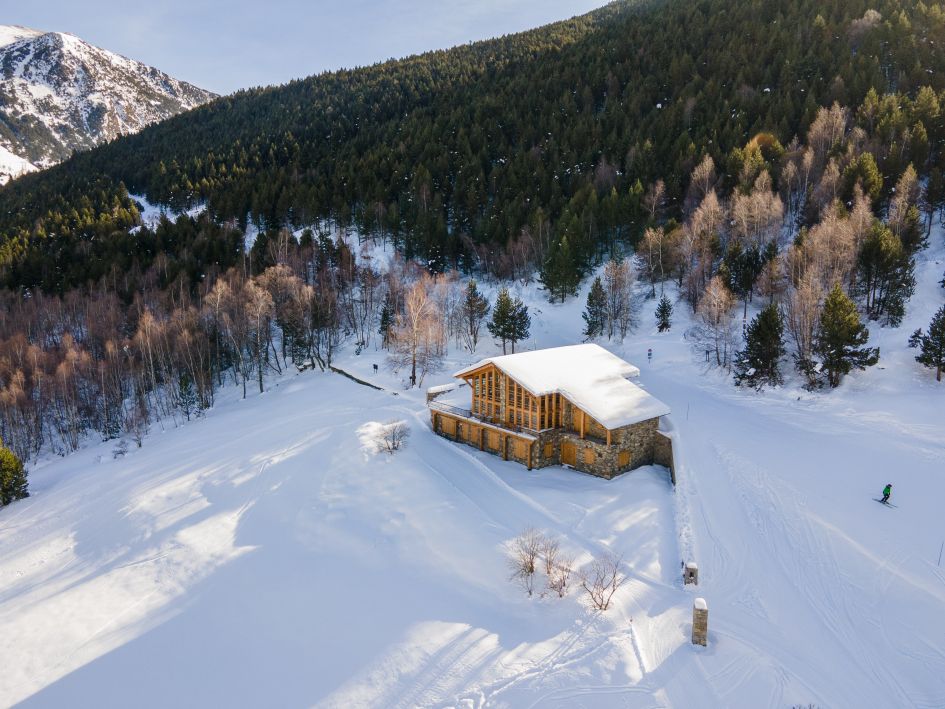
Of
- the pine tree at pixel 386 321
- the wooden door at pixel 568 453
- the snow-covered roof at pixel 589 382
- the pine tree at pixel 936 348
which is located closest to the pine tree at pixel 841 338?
the pine tree at pixel 936 348

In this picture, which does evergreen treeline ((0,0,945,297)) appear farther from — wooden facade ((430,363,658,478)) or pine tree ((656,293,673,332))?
wooden facade ((430,363,658,478))

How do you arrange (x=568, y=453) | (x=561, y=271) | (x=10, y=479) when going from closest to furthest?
(x=568, y=453)
(x=10, y=479)
(x=561, y=271)

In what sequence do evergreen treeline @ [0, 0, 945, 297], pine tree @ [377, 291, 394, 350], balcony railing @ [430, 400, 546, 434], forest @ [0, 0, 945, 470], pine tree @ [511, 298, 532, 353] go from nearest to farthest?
balcony railing @ [430, 400, 546, 434], forest @ [0, 0, 945, 470], pine tree @ [511, 298, 532, 353], pine tree @ [377, 291, 394, 350], evergreen treeline @ [0, 0, 945, 297]

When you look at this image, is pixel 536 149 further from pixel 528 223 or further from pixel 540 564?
pixel 540 564

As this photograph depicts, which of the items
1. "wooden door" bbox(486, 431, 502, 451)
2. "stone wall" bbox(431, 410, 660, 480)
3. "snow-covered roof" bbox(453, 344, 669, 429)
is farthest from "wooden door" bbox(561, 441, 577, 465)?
"wooden door" bbox(486, 431, 502, 451)

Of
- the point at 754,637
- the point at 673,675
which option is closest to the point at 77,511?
the point at 673,675

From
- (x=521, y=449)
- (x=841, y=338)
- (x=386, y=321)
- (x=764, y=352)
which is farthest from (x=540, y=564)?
(x=386, y=321)
